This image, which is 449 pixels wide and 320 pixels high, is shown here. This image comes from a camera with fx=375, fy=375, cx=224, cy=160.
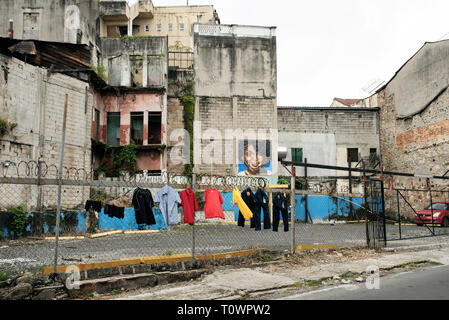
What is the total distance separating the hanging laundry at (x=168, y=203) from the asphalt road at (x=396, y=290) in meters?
3.35

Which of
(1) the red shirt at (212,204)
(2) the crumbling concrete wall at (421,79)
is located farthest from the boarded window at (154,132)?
(2) the crumbling concrete wall at (421,79)

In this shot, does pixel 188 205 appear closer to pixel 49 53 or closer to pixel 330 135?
pixel 49 53

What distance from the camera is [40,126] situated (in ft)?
62.7

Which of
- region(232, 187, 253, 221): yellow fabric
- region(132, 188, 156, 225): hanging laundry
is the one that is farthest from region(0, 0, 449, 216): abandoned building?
region(232, 187, 253, 221): yellow fabric

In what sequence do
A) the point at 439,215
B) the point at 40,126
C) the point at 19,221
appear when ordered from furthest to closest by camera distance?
the point at 439,215 → the point at 40,126 → the point at 19,221

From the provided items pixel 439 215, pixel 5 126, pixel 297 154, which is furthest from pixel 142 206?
pixel 297 154

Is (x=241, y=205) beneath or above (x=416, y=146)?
beneath

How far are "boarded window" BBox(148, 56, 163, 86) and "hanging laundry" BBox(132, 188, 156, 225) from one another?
20.0 m

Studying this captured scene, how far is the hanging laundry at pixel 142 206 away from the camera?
8.66 metres

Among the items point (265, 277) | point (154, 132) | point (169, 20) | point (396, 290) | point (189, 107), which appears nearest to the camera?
point (396, 290)

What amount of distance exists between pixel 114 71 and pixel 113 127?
4.24m

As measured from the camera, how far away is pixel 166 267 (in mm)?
8289

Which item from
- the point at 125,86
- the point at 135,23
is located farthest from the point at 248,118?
the point at 135,23
